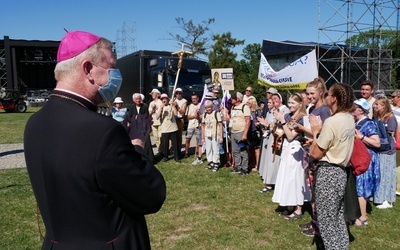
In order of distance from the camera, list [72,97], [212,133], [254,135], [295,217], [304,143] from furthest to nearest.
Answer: [212,133] → [254,135] → [295,217] → [304,143] → [72,97]

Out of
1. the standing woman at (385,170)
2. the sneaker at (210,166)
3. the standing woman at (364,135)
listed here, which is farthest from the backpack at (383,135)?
the sneaker at (210,166)

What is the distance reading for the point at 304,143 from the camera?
4738 mm

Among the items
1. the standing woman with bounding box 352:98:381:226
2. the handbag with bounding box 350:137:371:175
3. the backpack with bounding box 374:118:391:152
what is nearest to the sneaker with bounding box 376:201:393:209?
the standing woman with bounding box 352:98:381:226

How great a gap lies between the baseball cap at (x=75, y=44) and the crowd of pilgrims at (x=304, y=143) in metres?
0.46

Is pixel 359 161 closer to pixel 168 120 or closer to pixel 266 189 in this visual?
pixel 266 189

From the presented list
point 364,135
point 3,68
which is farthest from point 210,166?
point 3,68

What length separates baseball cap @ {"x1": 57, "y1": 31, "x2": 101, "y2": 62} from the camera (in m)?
1.51

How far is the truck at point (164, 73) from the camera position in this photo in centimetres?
1388

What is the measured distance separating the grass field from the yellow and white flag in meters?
3.66

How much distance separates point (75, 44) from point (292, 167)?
13.4ft

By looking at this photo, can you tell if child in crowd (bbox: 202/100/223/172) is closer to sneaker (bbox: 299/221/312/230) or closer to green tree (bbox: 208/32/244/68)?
sneaker (bbox: 299/221/312/230)

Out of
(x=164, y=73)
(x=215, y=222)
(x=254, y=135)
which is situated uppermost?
(x=164, y=73)

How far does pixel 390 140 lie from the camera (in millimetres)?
5652

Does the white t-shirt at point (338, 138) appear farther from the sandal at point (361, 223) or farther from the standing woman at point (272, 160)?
the standing woman at point (272, 160)
